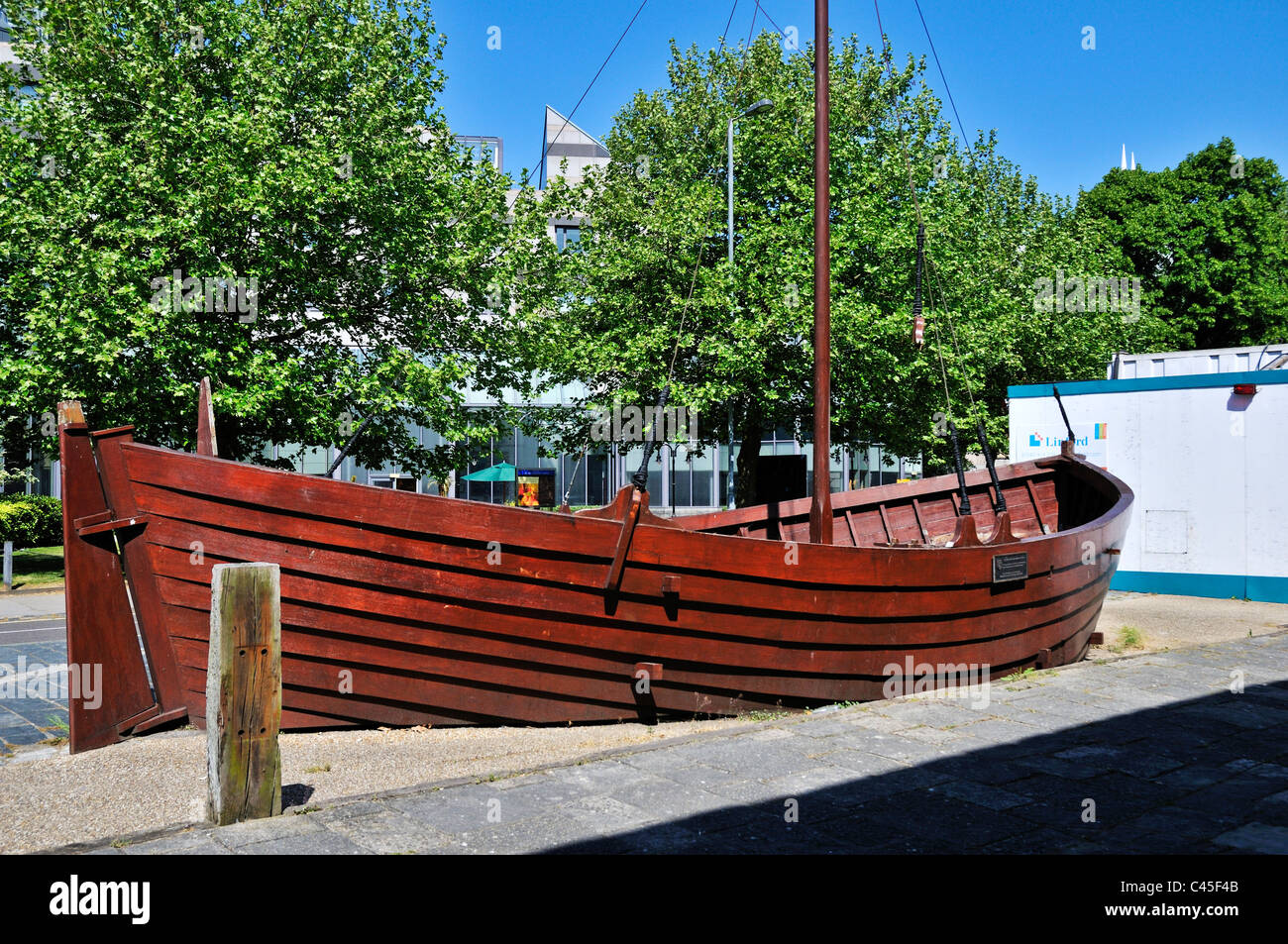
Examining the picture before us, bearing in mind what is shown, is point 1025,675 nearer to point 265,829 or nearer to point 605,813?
point 605,813

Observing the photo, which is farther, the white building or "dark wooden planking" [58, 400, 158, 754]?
the white building

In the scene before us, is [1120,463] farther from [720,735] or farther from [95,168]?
[95,168]

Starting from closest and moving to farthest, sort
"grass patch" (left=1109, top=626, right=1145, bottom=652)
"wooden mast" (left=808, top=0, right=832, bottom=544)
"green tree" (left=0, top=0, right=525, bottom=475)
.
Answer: "wooden mast" (left=808, top=0, right=832, bottom=544)
"grass patch" (left=1109, top=626, right=1145, bottom=652)
"green tree" (left=0, top=0, right=525, bottom=475)

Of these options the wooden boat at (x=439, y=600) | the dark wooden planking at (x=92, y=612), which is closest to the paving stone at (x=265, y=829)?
the wooden boat at (x=439, y=600)

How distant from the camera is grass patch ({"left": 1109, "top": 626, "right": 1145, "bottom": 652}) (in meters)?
9.92

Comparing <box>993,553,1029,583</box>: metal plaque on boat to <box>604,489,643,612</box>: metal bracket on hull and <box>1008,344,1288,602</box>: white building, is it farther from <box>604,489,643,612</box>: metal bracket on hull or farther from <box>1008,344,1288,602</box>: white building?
<box>1008,344,1288,602</box>: white building

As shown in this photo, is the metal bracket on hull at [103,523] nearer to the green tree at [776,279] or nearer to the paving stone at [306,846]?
the paving stone at [306,846]

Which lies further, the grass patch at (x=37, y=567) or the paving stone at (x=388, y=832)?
the grass patch at (x=37, y=567)

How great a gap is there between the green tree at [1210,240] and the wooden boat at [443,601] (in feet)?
103

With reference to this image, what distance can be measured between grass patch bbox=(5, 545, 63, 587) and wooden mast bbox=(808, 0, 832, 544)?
46.9 feet

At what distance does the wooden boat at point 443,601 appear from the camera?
550cm

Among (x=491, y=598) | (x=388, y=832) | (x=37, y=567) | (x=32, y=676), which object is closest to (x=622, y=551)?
(x=491, y=598)

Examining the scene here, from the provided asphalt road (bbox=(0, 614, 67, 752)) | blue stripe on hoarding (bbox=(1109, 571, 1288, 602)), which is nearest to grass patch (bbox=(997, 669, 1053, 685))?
blue stripe on hoarding (bbox=(1109, 571, 1288, 602))

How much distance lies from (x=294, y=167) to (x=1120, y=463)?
535 inches
